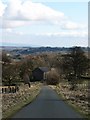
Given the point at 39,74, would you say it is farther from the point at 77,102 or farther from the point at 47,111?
the point at 47,111

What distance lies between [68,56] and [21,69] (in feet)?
44.2

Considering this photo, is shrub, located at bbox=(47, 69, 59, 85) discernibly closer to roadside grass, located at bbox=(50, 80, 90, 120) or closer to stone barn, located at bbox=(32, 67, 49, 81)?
stone barn, located at bbox=(32, 67, 49, 81)

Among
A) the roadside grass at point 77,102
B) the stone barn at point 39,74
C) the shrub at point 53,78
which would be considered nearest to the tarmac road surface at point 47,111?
the roadside grass at point 77,102

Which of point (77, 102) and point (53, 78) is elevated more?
point (77, 102)

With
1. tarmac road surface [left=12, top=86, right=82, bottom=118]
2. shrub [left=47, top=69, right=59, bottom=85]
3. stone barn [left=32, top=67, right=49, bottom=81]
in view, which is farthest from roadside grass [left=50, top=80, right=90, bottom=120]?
stone barn [left=32, top=67, right=49, bottom=81]

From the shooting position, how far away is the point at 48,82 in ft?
324

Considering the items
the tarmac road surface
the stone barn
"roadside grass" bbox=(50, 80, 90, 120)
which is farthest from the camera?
the stone barn

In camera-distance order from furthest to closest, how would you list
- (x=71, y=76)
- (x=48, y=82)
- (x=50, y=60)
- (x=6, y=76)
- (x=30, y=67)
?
(x=50, y=60)
(x=30, y=67)
(x=48, y=82)
(x=71, y=76)
(x=6, y=76)

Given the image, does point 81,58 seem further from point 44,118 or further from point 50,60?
point 44,118

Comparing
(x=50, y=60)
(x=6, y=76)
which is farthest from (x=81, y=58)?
(x=50, y=60)

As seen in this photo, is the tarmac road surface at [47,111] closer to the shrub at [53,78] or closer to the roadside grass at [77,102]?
the roadside grass at [77,102]

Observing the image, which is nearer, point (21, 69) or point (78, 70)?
point (78, 70)

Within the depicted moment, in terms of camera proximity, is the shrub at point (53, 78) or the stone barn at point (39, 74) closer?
the shrub at point (53, 78)

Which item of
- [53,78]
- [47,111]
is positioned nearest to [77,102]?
[47,111]
